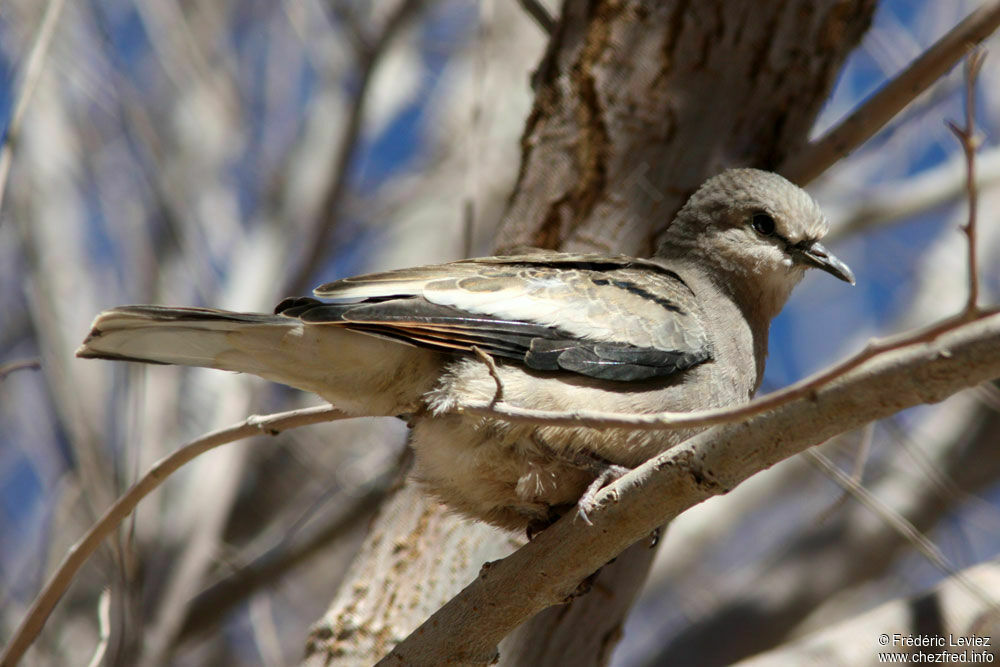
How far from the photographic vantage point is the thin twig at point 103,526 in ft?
9.98

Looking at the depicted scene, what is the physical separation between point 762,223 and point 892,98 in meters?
0.64

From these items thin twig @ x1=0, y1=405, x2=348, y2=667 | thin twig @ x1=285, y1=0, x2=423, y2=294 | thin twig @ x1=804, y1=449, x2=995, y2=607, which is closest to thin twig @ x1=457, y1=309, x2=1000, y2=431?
thin twig @ x1=0, y1=405, x2=348, y2=667

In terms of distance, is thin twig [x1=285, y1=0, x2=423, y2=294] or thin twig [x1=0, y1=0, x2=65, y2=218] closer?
thin twig [x1=0, y1=0, x2=65, y2=218]

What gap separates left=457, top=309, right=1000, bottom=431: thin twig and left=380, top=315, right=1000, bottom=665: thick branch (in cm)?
7

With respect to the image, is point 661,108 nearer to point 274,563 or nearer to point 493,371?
point 493,371

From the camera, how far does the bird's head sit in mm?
3998

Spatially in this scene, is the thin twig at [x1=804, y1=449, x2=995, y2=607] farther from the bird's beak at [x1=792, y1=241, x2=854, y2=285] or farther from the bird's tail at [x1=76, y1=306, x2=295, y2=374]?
the bird's tail at [x1=76, y1=306, x2=295, y2=374]

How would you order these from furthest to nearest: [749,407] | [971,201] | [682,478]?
[682,478]
[749,407]
[971,201]

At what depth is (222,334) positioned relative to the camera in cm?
315

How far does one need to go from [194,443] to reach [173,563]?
3143 mm

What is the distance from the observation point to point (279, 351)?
3234 mm

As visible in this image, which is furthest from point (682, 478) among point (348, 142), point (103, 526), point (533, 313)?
point (348, 142)

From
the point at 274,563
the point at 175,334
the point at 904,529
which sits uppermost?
the point at 274,563

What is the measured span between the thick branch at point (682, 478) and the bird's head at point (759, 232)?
5.03 ft
